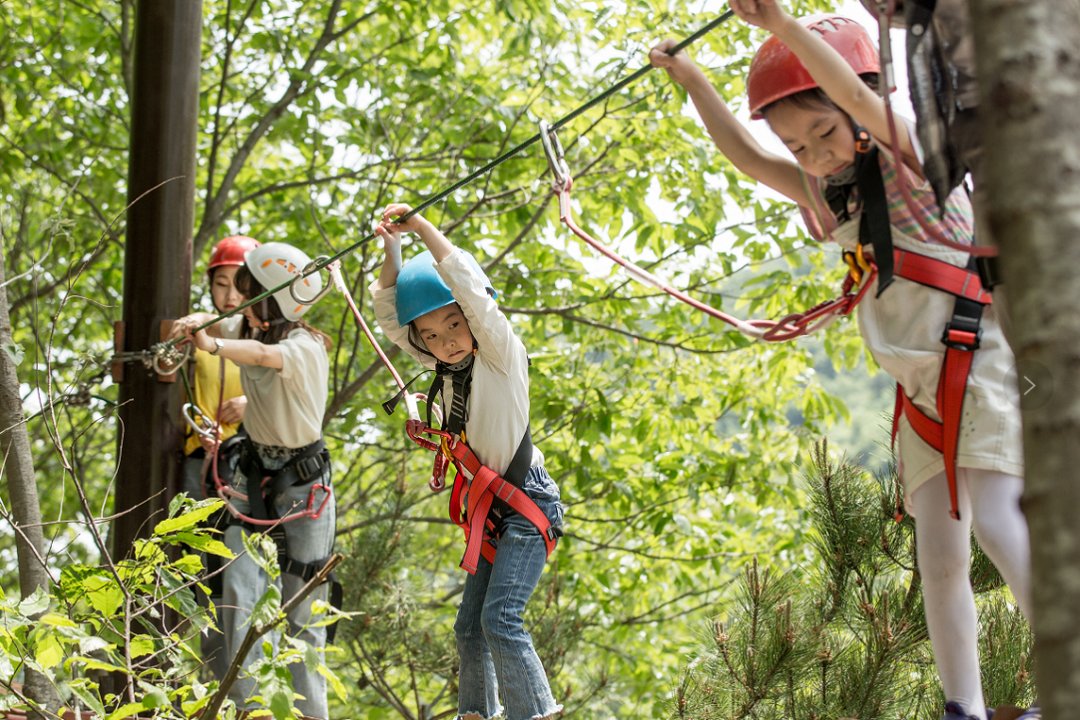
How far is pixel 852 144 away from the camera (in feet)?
8.18

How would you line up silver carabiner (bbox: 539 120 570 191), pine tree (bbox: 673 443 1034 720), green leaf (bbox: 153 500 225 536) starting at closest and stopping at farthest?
green leaf (bbox: 153 500 225 536) < silver carabiner (bbox: 539 120 570 191) < pine tree (bbox: 673 443 1034 720)

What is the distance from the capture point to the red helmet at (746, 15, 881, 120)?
8.12 ft

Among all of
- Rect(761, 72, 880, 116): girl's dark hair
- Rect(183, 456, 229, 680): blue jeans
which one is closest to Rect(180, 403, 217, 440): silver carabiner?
Rect(183, 456, 229, 680): blue jeans

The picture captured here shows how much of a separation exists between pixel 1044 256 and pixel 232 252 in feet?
14.2

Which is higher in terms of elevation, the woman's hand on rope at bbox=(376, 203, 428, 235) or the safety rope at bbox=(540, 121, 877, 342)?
the woman's hand on rope at bbox=(376, 203, 428, 235)

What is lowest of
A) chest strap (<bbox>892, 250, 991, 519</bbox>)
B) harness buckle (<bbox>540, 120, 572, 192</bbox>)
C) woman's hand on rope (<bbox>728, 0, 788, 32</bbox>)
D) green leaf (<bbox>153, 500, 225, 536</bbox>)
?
green leaf (<bbox>153, 500, 225, 536</bbox>)

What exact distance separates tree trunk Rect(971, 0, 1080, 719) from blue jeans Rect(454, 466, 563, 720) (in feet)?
7.78

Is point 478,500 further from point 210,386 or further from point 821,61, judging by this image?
point 210,386

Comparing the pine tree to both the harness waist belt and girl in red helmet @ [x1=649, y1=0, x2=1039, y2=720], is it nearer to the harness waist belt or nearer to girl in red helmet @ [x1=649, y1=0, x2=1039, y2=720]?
the harness waist belt

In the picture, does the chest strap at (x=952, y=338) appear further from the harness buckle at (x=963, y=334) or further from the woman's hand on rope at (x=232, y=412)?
the woman's hand on rope at (x=232, y=412)

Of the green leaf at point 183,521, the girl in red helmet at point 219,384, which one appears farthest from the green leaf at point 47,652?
the girl in red helmet at point 219,384

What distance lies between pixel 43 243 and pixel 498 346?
6.19 m

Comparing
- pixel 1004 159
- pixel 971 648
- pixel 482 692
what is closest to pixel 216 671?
pixel 482 692

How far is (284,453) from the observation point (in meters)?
4.43
